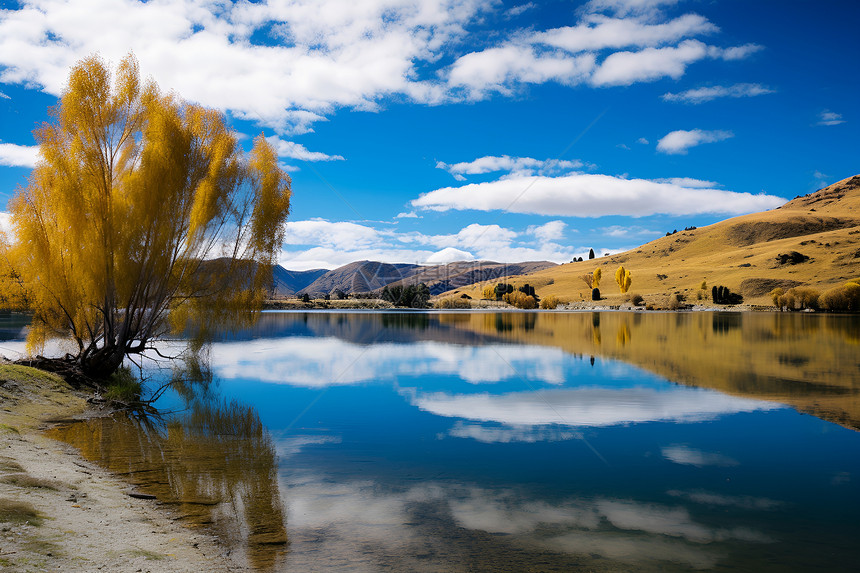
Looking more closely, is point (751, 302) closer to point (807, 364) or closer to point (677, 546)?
point (807, 364)

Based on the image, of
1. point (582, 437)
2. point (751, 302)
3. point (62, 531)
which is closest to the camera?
point (62, 531)

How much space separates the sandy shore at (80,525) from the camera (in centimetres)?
459

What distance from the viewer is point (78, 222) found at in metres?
13.9

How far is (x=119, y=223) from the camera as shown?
14.5 m

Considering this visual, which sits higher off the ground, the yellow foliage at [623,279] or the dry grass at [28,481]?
the yellow foliage at [623,279]

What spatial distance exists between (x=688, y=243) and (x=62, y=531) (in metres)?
198

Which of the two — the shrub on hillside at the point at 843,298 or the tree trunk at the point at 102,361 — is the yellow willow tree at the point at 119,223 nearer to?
the tree trunk at the point at 102,361

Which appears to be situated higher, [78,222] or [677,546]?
[78,222]

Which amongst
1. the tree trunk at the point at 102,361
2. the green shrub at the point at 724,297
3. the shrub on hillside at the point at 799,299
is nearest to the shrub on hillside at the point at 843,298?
the shrub on hillside at the point at 799,299

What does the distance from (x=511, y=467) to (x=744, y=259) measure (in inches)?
6003

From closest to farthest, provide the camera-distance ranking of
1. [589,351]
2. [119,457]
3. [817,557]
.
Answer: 1. [817,557]
2. [119,457]
3. [589,351]

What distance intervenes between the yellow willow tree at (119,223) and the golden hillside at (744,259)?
10797 cm

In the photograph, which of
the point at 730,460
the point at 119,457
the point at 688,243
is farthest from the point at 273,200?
the point at 688,243

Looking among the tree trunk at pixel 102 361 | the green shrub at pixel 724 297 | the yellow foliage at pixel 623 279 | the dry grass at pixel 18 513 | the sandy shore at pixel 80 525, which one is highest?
the yellow foliage at pixel 623 279
